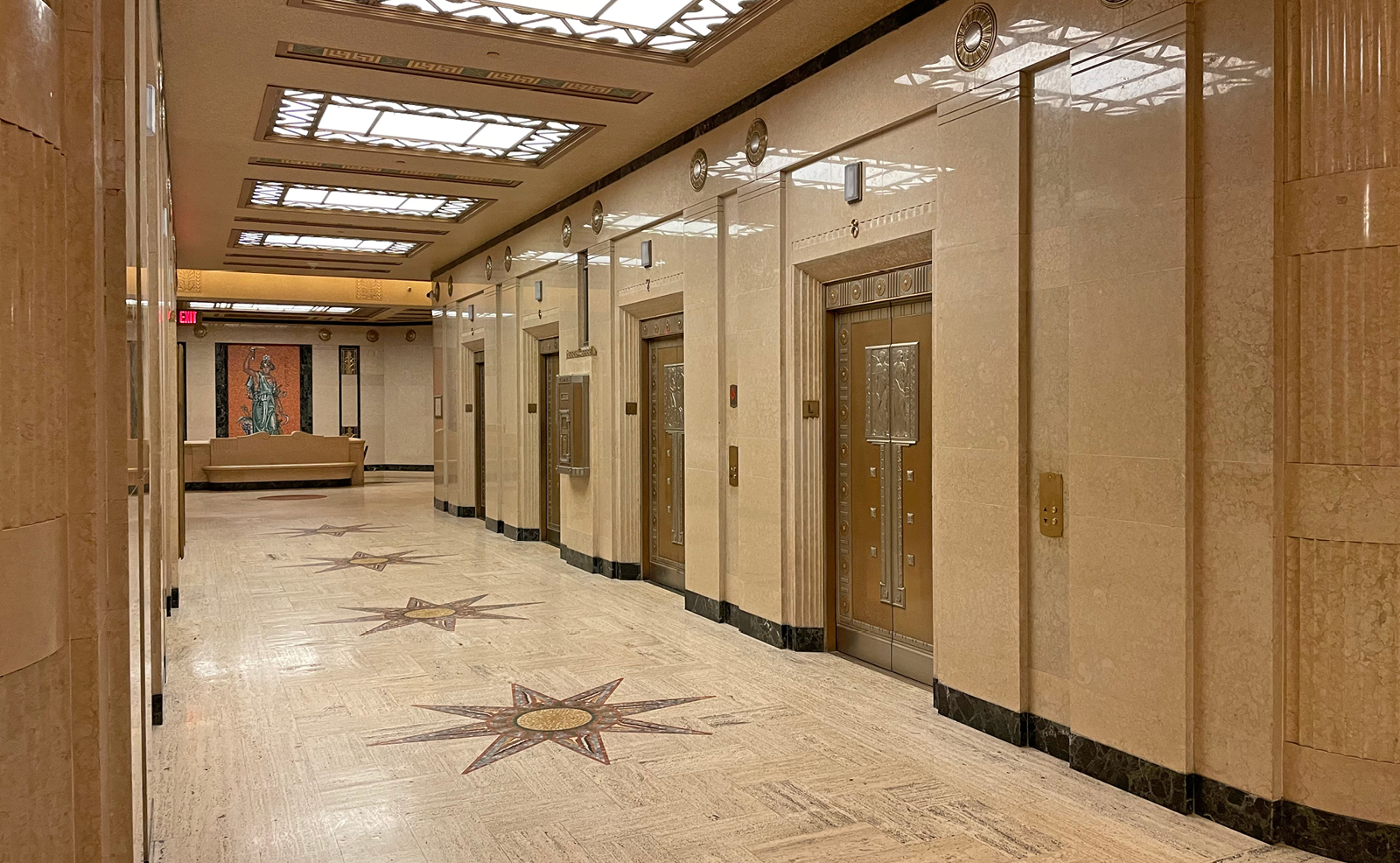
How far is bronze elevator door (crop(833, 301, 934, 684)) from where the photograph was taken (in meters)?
5.79

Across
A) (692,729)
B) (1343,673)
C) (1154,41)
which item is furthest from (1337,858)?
(1154,41)

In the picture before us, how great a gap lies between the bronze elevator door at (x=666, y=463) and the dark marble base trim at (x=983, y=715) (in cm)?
348

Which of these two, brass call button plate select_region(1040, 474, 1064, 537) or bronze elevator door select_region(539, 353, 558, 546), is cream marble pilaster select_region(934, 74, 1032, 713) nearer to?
brass call button plate select_region(1040, 474, 1064, 537)

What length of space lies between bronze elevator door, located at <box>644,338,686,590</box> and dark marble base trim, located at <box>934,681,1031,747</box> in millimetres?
3485

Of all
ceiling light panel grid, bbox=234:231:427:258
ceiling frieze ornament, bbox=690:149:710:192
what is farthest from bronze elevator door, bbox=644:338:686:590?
ceiling light panel grid, bbox=234:231:427:258

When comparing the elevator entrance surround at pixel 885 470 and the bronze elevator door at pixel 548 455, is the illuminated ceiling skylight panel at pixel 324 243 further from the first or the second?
the elevator entrance surround at pixel 885 470

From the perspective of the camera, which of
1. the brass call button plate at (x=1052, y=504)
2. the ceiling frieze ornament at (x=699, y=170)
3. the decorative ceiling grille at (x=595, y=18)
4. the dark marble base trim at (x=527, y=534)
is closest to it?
the brass call button plate at (x=1052, y=504)

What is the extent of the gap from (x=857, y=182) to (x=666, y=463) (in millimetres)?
3743

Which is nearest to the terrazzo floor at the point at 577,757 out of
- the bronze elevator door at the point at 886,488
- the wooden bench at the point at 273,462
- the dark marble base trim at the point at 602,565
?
the bronze elevator door at the point at 886,488

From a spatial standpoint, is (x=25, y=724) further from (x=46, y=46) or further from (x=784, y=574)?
(x=784, y=574)

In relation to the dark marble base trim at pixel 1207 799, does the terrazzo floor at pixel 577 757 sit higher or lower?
lower

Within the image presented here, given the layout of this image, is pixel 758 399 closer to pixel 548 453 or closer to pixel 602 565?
pixel 602 565

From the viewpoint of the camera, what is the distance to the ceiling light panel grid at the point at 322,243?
13.2 metres

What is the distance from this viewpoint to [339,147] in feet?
28.3
